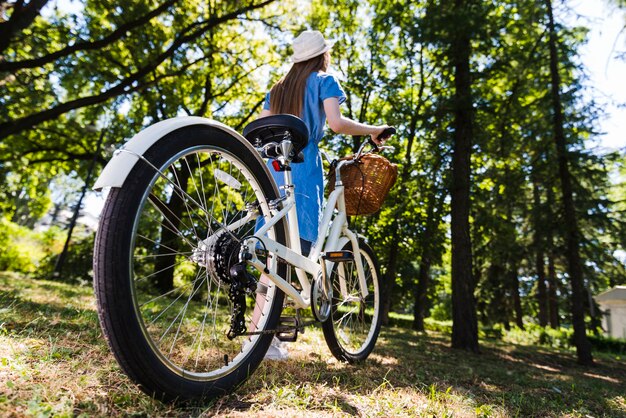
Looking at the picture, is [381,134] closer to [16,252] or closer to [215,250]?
[215,250]

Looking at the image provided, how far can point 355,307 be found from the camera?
3.21m

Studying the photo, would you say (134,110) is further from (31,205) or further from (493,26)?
(493,26)

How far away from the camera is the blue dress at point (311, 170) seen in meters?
2.48

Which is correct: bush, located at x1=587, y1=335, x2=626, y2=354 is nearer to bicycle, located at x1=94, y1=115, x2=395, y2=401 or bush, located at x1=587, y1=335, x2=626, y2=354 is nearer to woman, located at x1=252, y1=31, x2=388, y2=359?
bicycle, located at x1=94, y1=115, x2=395, y2=401

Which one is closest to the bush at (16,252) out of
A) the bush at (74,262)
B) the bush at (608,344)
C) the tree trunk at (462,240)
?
the bush at (74,262)

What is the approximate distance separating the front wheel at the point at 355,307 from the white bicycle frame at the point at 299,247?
52 mm

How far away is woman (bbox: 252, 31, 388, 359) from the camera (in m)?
2.48

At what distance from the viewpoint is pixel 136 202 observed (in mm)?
1269

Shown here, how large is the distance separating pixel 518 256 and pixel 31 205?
25820mm

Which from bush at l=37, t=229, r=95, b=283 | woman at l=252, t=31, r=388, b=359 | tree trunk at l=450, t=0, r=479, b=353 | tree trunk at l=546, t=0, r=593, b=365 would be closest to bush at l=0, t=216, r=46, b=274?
bush at l=37, t=229, r=95, b=283

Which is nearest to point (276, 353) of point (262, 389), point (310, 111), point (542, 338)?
point (262, 389)

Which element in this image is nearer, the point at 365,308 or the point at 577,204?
the point at 365,308

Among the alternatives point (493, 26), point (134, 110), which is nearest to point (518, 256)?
point (493, 26)

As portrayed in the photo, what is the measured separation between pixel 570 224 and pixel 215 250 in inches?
383
